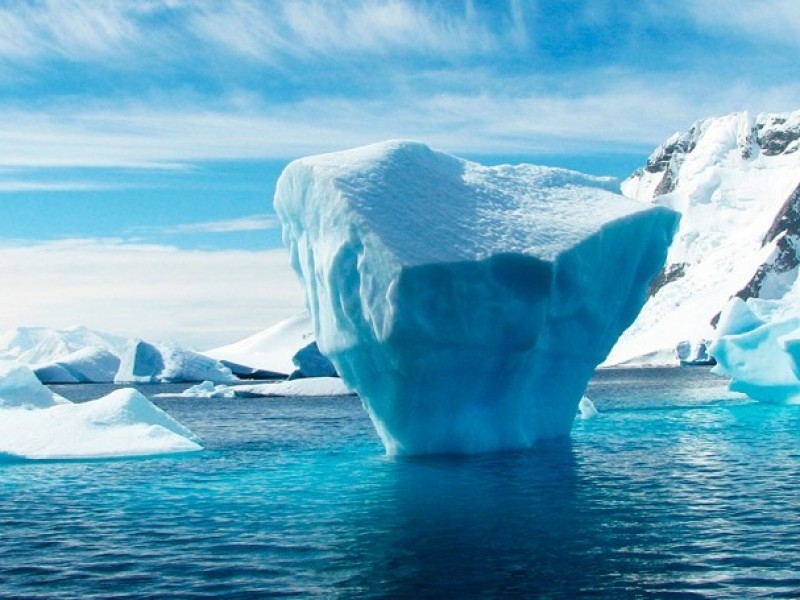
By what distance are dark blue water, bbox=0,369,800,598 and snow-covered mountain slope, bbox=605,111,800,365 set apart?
412 feet

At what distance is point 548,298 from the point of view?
20.2 metres

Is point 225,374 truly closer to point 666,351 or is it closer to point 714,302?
point 666,351

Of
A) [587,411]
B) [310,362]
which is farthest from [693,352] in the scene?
[587,411]

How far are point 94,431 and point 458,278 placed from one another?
32.4 ft

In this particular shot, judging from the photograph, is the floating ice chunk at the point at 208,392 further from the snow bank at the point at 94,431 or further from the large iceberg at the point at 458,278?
the large iceberg at the point at 458,278

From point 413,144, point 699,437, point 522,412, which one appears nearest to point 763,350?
point 699,437

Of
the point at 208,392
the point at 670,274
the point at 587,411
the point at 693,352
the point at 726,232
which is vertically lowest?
the point at 587,411

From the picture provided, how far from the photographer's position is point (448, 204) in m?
20.3

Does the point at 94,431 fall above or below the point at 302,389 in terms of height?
below

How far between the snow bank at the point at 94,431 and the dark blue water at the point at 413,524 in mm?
687

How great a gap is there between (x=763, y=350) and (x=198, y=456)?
79.6 feet

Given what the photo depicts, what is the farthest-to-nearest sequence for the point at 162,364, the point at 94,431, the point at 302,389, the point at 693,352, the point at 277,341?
the point at 277,341
the point at 693,352
the point at 162,364
the point at 302,389
the point at 94,431

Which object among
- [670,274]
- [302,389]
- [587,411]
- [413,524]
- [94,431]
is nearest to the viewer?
[413,524]

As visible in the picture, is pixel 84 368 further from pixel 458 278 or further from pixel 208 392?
pixel 458 278
